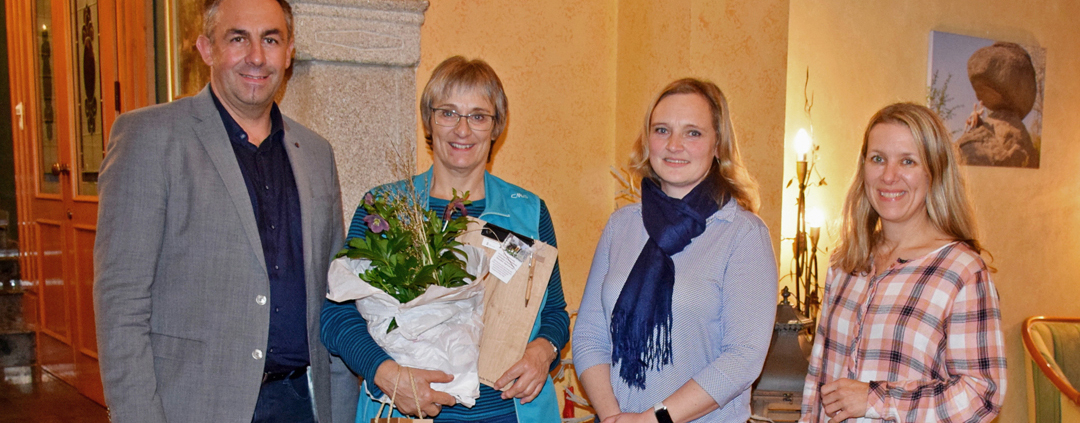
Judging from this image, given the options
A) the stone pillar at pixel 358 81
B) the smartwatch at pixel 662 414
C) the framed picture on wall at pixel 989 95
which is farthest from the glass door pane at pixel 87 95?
the framed picture on wall at pixel 989 95

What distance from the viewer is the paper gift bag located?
1687 mm

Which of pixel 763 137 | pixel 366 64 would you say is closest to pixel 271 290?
pixel 366 64

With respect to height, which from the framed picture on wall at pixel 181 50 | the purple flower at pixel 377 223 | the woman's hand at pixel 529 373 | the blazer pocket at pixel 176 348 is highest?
the framed picture on wall at pixel 181 50

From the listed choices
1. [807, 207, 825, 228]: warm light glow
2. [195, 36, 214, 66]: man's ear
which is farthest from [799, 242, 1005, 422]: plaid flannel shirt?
[807, 207, 825, 228]: warm light glow

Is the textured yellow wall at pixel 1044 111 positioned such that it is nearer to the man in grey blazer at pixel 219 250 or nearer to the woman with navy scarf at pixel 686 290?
the woman with navy scarf at pixel 686 290

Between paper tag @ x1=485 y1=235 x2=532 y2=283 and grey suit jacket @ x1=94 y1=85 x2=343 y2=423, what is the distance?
52 centimetres

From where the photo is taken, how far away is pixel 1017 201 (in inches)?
192

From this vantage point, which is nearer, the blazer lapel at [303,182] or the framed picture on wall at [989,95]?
the blazer lapel at [303,182]

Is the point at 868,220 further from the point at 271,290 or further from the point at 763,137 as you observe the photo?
the point at 271,290

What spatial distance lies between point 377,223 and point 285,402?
0.53 meters

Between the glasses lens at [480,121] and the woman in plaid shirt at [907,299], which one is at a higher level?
the glasses lens at [480,121]

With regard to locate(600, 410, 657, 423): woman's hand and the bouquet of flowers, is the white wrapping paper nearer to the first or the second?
the bouquet of flowers

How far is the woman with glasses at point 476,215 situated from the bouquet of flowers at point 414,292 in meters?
0.09

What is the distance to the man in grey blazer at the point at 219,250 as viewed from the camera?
1512 mm
